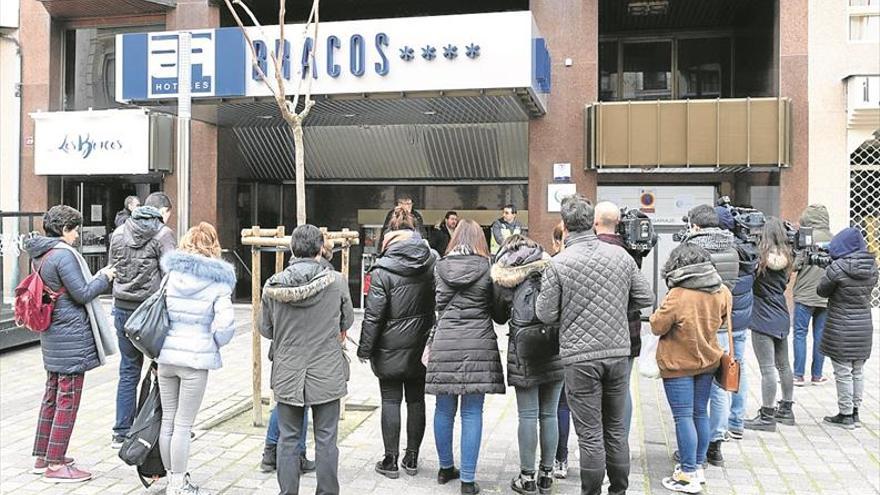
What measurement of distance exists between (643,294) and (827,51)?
9296 millimetres

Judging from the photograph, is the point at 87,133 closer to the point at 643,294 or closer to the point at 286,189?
the point at 286,189

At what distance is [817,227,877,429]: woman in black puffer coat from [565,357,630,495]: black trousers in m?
3.12

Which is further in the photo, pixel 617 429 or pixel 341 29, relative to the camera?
pixel 341 29

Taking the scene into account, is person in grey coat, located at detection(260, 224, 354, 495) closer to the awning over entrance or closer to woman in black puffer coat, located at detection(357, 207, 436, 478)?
woman in black puffer coat, located at detection(357, 207, 436, 478)

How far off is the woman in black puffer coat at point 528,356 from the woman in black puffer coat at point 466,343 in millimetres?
108

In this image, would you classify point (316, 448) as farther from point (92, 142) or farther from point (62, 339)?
point (92, 142)

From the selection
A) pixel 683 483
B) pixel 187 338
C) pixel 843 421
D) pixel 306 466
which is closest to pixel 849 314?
pixel 843 421

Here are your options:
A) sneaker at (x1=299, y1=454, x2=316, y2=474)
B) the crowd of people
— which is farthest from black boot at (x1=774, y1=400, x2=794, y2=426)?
sneaker at (x1=299, y1=454, x2=316, y2=474)

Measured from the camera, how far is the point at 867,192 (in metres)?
11.8

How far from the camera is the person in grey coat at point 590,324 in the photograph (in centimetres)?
446

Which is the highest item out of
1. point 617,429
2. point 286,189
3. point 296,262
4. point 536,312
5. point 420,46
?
point 420,46

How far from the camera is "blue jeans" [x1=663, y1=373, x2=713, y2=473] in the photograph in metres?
4.96

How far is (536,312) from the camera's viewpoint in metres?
4.57

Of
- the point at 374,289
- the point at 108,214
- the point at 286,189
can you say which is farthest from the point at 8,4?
the point at 374,289
